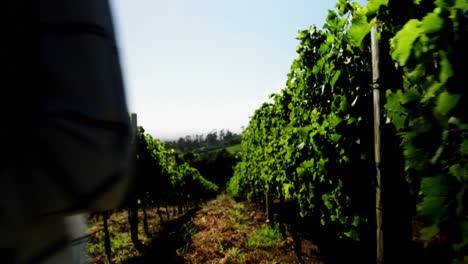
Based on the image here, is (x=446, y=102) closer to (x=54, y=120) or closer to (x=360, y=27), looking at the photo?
(x=360, y=27)

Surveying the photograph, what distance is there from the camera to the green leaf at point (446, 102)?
1.56 meters

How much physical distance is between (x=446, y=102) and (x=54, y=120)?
173cm

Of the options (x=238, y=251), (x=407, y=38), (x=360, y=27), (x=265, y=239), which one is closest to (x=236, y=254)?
(x=238, y=251)

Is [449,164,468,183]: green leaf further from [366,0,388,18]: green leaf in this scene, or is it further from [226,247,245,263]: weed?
[226,247,245,263]: weed

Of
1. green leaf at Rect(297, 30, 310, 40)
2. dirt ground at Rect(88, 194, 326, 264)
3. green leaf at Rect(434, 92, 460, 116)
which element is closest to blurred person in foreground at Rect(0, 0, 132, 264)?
green leaf at Rect(434, 92, 460, 116)

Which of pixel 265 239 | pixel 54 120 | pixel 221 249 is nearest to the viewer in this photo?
pixel 54 120

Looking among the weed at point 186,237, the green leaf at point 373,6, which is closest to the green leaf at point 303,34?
the green leaf at point 373,6

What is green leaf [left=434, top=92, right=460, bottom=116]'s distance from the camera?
1.56m

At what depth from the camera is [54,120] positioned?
1.50 ft

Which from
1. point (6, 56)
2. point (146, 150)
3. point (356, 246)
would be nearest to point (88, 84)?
point (6, 56)

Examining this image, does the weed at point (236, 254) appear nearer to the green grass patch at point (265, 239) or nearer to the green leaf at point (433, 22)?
the green grass patch at point (265, 239)

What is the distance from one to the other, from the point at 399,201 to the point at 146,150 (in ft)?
44.5

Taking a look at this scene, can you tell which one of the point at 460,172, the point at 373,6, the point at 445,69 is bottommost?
the point at 460,172

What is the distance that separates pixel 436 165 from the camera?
5.57 feet
